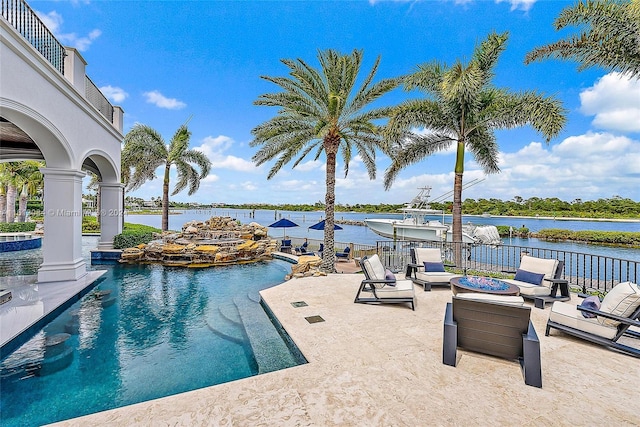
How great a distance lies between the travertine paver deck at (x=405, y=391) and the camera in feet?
8.62

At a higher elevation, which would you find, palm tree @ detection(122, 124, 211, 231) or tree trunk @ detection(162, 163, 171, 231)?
palm tree @ detection(122, 124, 211, 231)

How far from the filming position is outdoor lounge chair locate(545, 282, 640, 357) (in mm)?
3811

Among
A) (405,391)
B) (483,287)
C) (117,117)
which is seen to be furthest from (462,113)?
(117,117)

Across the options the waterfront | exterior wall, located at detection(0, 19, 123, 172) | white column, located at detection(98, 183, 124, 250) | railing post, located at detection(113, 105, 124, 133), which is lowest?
the waterfront

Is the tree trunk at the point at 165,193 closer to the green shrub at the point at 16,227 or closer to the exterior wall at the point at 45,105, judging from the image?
the exterior wall at the point at 45,105

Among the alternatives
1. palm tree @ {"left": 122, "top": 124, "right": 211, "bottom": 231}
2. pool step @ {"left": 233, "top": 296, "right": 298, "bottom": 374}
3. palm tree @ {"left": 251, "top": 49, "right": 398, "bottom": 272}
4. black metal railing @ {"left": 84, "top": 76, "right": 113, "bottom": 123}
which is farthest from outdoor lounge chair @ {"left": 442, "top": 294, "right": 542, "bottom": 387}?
palm tree @ {"left": 122, "top": 124, "right": 211, "bottom": 231}

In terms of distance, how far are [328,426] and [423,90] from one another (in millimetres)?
12136

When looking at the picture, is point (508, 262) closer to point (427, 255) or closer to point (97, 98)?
point (427, 255)

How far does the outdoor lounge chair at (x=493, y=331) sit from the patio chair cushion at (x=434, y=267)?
3.88 metres

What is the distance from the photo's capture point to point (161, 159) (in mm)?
19391

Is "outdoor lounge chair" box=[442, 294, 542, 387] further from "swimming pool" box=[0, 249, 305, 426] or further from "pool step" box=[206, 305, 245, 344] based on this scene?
"pool step" box=[206, 305, 245, 344]

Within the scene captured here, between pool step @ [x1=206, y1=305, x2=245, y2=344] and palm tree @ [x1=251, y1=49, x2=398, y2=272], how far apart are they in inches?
178

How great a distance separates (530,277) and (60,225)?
13.1m

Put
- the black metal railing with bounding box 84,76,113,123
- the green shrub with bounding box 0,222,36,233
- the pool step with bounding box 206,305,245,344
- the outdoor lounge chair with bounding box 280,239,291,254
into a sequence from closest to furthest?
the pool step with bounding box 206,305,245,344, the black metal railing with bounding box 84,76,113,123, the outdoor lounge chair with bounding box 280,239,291,254, the green shrub with bounding box 0,222,36,233
